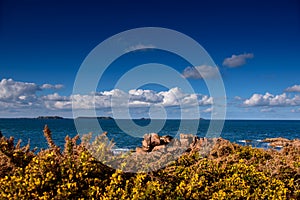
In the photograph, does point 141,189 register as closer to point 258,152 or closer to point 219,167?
point 219,167

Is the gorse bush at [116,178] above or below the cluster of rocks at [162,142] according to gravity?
below

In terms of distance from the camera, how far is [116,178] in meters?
5.67

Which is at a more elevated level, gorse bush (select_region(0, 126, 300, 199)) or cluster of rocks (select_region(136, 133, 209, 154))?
cluster of rocks (select_region(136, 133, 209, 154))

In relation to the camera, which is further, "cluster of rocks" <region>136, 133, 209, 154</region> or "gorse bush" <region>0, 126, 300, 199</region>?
"cluster of rocks" <region>136, 133, 209, 154</region>

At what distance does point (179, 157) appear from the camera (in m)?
7.47

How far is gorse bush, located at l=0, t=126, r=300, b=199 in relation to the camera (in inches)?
214

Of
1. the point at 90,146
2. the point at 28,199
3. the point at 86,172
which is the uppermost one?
the point at 90,146

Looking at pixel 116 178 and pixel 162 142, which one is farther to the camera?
pixel 162 142

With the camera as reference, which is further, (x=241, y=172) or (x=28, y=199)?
(x=241, y=172)

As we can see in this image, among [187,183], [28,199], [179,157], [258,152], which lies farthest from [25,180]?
[258,152]

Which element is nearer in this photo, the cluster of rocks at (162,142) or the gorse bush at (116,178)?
the gorse bush at (116,178)

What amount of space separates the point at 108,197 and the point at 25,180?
54.7 inches

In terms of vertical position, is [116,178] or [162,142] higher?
[162,142]

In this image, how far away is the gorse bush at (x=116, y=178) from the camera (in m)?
5.43
